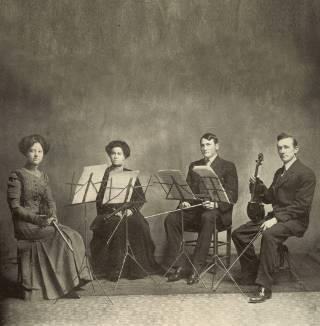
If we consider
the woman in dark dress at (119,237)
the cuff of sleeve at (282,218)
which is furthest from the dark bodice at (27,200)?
the cuff of sleeve at (282,218)

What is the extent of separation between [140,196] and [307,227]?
1.49 meters

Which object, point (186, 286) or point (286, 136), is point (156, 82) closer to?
point (286, 136)

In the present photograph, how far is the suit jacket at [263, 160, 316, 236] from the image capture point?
183 inches

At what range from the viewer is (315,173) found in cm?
484

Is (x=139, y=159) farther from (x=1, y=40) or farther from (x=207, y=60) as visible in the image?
(x=1, y=40)

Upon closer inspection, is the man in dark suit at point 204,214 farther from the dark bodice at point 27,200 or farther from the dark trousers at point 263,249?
the dark bodice at point 27,200

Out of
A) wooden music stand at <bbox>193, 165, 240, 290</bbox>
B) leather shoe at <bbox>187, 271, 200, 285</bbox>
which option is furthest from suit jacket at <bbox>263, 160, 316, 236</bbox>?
leather shoe at <bbox>187, 271, 200, 285</bbox>

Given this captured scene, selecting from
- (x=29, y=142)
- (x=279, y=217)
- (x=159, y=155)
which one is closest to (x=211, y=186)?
(x=279, y=217)

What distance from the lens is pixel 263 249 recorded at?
4523 mm

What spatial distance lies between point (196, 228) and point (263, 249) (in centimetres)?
75

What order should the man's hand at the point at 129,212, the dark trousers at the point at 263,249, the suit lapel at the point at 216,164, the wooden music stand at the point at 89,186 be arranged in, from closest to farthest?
the wooden music stand at the point at 89,186 → the dark trousers at the point at 263,249 → the man's hand at the point at 129,212 → the suit lapel at the point at 216,164

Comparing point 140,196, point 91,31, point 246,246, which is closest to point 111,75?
point 91,31

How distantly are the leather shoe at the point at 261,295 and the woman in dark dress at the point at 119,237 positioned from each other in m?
0.99

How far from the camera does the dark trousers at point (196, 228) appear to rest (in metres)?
4.88
